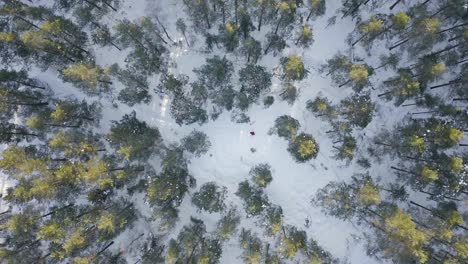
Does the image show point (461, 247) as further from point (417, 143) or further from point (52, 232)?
point (52, 232)

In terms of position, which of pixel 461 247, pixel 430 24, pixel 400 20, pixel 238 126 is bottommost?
pixel 461 247

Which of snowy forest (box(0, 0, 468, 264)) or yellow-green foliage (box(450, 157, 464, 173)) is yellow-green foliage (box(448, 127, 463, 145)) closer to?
snowy forest (box(0, 0, 468, 264))

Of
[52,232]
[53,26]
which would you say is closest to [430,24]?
[53,26]

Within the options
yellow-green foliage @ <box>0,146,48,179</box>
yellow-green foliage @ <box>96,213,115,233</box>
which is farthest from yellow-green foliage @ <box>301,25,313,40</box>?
yellow-green foliage @ <box>0,146,48,179</box>

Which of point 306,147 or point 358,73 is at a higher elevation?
point 358,73

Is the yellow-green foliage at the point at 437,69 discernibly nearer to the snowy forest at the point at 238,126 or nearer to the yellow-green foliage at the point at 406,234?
the snowy forest at the point at 238,126

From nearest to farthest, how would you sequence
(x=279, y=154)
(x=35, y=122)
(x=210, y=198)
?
1. (x=35, y=122)
2. (x=210, y=198)
3. (x=279, y=154)
